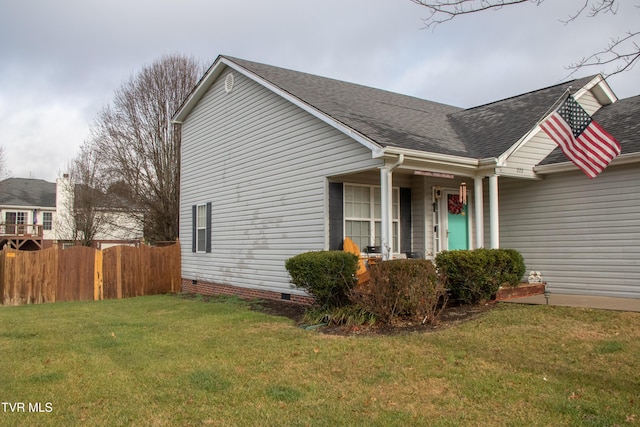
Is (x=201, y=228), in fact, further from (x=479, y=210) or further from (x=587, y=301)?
(x=587, y=301)

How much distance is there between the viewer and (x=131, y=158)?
2600 centimetres

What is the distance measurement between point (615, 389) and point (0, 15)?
1257cm

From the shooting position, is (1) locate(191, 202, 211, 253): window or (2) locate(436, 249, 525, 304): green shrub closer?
(2) locate(436, 249, 525, 304): green shrub

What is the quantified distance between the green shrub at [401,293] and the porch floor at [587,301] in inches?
98.7

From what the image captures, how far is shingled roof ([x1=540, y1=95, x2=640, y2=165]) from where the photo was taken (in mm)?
10336

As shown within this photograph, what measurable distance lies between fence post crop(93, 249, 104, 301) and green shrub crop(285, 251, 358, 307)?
9.03 meters

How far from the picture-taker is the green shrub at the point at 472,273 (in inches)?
372

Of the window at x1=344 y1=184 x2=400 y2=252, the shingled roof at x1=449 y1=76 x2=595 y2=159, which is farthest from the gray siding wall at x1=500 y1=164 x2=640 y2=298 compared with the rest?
the window at x1=344 y1=184 x2=400 y2=252

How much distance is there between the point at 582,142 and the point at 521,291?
Result: 10.5 feet

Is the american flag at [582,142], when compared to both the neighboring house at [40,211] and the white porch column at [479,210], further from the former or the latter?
the neighboring house at [40,211]

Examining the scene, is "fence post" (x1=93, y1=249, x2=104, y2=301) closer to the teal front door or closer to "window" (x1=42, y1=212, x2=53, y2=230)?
the teal front door

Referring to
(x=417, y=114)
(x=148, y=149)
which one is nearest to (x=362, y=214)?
(x=417, y=114)

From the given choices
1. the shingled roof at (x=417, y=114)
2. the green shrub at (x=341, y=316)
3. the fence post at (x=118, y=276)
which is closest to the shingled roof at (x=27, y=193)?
the fence post at (x=118, y=276)

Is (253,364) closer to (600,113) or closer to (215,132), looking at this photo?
(215,132)
